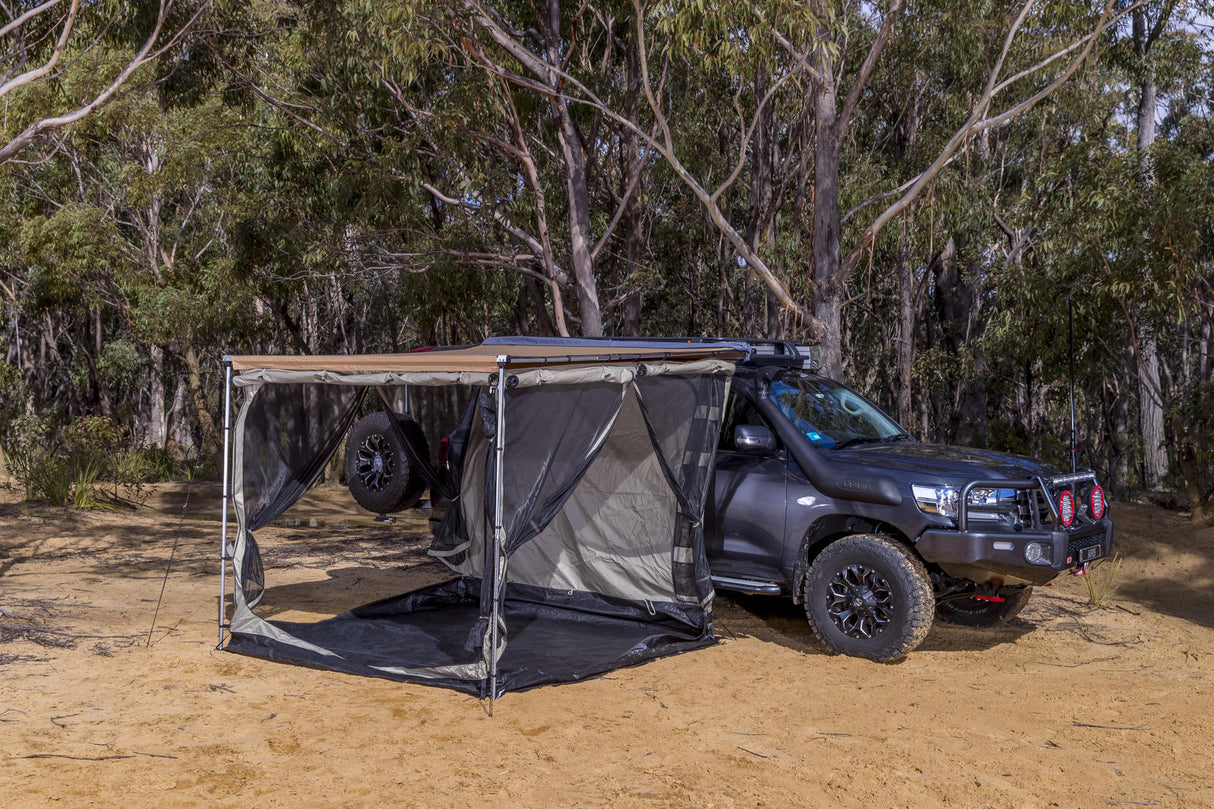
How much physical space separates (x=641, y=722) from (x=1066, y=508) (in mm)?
3186

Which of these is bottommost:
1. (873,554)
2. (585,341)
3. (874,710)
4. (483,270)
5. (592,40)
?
(874,710)

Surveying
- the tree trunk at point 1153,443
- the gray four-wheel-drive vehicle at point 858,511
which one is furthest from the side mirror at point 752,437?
the tree trunk at point 1153,443

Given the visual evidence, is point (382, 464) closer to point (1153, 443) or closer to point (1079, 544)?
point (1079, 544)

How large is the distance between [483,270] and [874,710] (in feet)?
47.8

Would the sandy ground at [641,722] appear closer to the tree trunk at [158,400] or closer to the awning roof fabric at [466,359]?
the awning roof fabric at [466,359]

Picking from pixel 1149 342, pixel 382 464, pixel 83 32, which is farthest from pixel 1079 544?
pixel 83 32

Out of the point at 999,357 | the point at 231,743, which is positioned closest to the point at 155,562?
the point at 231,743

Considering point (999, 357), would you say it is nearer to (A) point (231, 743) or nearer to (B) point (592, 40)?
(B) point (592, 40)

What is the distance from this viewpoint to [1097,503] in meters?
7.46

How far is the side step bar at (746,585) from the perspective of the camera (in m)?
7.50

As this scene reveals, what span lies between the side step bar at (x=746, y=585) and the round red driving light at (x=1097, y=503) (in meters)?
2.18

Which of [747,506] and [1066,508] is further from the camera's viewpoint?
[747,506]

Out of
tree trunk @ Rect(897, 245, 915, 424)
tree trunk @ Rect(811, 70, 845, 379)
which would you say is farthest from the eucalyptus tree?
tree trunk @ Rect(897, 245, 915, 424)

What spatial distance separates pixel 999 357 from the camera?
21.7m
